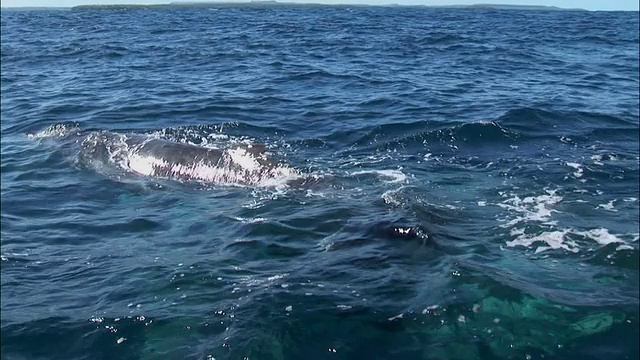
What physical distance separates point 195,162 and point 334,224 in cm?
542

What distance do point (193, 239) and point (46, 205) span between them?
3988 millimetres

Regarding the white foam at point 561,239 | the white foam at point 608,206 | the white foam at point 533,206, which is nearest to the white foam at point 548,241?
the white foam at point 561,239

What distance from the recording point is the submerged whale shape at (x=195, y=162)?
16.4 metres

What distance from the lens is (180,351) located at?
9.03 m

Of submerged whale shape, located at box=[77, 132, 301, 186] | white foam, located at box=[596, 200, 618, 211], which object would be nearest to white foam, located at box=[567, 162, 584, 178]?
white foam, located at box=[596, 200, 618, 211]

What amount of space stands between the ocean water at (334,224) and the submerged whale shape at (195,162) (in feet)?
0.46

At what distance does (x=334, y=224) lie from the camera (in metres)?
13.2

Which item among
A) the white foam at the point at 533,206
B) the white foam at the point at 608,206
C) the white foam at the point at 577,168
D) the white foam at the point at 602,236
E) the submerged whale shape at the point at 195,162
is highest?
the white foam at the point at 602,236

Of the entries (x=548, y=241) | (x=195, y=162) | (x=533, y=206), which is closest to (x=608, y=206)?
(x=533, y=206)

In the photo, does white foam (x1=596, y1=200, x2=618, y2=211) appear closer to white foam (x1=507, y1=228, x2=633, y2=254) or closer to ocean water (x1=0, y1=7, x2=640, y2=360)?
ocean water (x1=0, y1=7, x2=640, y2=360)

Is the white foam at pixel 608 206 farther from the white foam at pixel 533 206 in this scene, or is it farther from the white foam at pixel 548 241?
the white foam at pixel 548 241

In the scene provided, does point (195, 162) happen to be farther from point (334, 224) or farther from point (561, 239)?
point (561, 239)

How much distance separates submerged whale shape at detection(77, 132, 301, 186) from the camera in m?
16.4

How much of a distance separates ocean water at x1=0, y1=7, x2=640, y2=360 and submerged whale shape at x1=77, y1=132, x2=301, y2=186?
139 millimetres
